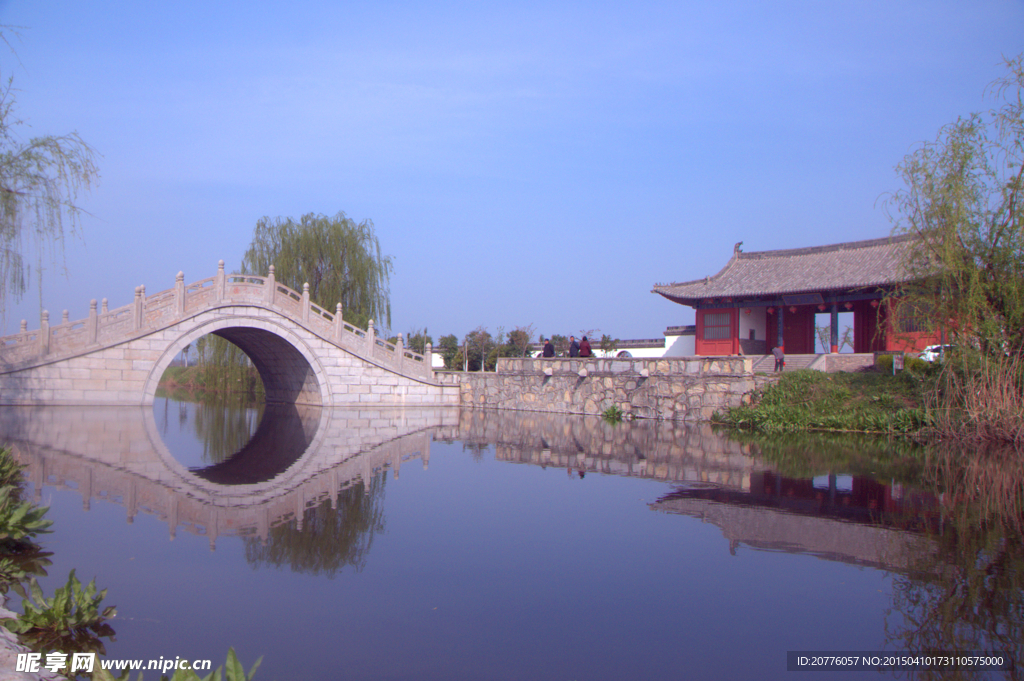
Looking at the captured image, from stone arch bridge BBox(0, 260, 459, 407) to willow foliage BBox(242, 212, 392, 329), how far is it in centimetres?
224

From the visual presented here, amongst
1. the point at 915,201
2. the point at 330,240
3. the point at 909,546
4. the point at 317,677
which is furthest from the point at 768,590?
the point at 330,240

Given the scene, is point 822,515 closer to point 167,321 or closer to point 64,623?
point 64,623

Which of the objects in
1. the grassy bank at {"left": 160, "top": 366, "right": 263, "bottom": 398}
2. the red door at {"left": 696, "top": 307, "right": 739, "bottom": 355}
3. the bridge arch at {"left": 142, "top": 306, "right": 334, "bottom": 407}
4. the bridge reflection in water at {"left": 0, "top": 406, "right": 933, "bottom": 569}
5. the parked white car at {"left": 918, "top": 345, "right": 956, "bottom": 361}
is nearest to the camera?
the bridge reflection in water at {"left": 0, "top": 406, "right": 933, "bottom": 569}

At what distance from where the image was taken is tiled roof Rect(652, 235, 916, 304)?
1891 centimetres

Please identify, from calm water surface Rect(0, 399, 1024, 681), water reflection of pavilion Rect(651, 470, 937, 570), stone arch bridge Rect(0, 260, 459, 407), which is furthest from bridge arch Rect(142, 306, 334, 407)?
water reflection of pavilion Rect(651, 470, 937, 570)

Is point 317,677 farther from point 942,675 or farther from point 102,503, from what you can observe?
point 102,503

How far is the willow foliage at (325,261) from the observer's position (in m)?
22.4

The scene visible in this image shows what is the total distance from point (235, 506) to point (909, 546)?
550 cm

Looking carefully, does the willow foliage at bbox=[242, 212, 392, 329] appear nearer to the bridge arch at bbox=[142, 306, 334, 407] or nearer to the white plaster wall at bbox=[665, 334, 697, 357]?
the bridge arch at bbox=[142, 306, 334, 407]

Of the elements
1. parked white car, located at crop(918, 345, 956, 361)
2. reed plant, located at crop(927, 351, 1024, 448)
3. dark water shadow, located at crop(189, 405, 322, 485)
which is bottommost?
dark water shadow, located at crop(189, 405, 322, 485)

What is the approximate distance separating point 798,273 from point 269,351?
613 inches

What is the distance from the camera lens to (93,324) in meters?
15.0

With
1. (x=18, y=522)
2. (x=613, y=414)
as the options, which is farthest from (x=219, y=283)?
(x=18, y=522)

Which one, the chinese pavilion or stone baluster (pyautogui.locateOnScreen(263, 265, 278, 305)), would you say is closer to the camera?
stone baluster (pyautogui.locateOnScreen(263, 265, 278, 305))
